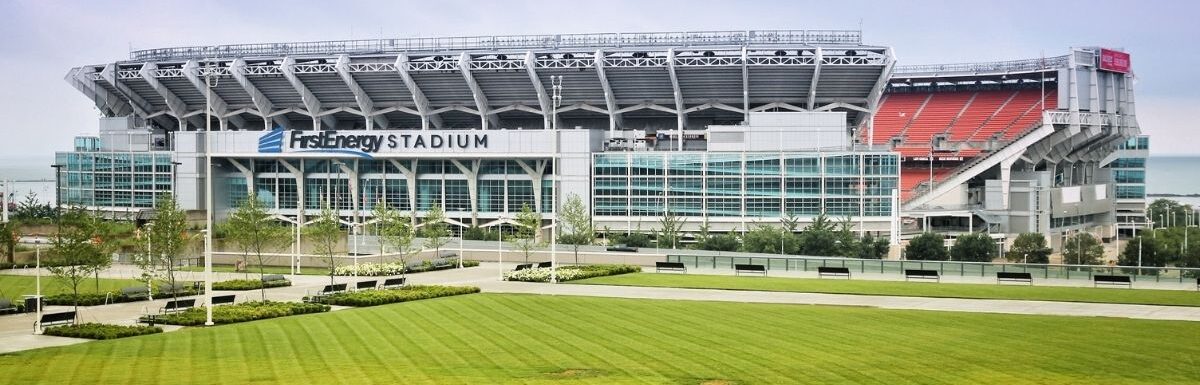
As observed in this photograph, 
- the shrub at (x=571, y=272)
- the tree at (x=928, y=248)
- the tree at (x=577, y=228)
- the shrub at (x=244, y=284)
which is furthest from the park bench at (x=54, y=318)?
the tree at (x=928, y=248)

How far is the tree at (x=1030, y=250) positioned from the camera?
282ft

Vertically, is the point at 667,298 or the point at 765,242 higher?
the point at 765,242

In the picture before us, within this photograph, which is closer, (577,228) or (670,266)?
(670,266)

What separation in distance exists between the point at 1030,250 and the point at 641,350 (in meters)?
62.8

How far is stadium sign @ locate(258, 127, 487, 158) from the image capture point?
4178 inches

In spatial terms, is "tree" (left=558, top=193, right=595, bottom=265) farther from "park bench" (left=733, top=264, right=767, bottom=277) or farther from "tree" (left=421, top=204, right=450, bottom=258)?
"park bench" (left=733, top=264, right=767, bottom=277)

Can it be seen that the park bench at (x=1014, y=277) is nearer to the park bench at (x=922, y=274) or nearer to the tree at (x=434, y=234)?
the park bench at (x=922, y=274)

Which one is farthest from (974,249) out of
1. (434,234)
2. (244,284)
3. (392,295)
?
(244,284)

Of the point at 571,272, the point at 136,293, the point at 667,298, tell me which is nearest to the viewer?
the point at 667,298

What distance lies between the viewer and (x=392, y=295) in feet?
155

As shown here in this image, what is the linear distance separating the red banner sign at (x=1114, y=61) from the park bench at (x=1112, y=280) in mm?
70039

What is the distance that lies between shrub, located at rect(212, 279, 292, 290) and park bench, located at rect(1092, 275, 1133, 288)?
3701cm

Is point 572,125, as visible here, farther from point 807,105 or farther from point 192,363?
point 192,363

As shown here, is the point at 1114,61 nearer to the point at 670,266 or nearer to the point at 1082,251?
the point at 1082,251
